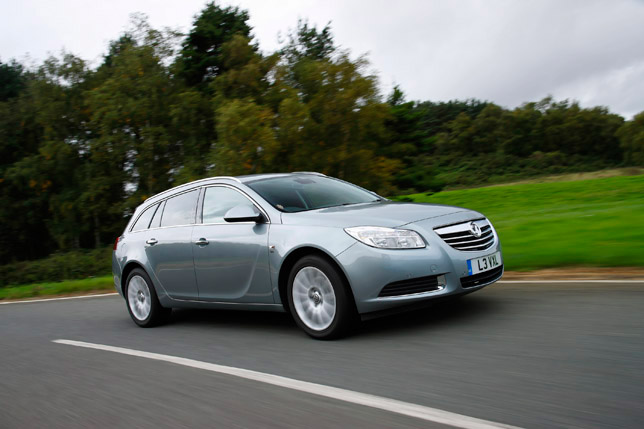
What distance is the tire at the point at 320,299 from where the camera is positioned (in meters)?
5.14

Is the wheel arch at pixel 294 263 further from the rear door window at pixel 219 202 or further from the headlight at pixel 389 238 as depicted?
the rear door window at pixel 219 202

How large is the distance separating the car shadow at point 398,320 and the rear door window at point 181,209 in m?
1.23

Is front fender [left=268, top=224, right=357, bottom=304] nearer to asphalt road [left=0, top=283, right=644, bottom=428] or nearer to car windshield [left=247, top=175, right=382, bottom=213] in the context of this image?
car windshield [left=247, top=175, right=382, bottom=213]

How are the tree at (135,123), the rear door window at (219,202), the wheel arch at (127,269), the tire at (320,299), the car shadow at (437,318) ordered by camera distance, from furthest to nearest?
the tree at (135,123), the wheel arch at (127,269), the rear door window at (219,202), the car shadow at (437,318), the tire at (320,299)

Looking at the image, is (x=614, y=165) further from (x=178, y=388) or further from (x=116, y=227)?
(x=178, y=388)

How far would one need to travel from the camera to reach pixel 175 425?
3.60m

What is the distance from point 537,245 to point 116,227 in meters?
32.6

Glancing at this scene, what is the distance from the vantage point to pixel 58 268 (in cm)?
3559

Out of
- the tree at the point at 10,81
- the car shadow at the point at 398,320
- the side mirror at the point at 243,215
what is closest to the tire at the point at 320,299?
the car shadow at the point at 398,320

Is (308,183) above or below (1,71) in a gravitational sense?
below

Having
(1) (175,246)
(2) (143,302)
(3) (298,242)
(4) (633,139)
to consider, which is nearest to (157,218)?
(1) (175,246)

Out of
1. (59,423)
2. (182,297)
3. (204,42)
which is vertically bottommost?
(59,423)

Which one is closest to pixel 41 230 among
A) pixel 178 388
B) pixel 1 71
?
pixel 1 71

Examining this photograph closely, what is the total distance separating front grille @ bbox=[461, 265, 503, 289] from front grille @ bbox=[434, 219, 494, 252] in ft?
0.75
